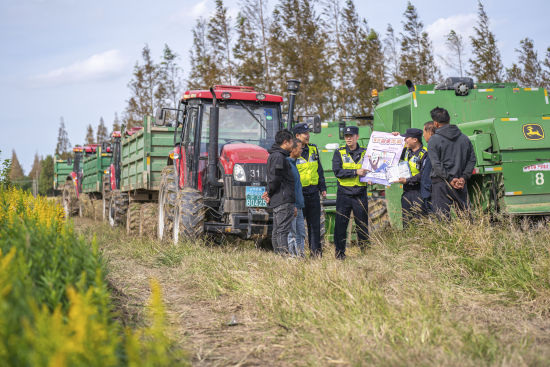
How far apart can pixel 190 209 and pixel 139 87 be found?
2564 cm

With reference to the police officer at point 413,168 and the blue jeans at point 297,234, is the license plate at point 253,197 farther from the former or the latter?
the police officer at point 413,168

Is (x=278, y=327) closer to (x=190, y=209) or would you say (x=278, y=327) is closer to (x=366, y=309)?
(x=366, y=309)

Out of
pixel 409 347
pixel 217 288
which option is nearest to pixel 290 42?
pixel 217 288

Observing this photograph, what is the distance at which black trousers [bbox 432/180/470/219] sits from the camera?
6.56 metres

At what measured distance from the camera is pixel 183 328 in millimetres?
4387

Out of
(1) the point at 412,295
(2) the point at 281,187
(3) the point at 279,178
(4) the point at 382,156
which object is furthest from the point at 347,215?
(1) the point at 412,295

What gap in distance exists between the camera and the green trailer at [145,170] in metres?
11.7

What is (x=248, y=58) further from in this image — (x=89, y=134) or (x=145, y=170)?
(x=89, y=134)

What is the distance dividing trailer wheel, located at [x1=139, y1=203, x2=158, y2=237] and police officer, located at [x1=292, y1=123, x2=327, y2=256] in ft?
15.3

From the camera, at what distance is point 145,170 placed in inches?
478

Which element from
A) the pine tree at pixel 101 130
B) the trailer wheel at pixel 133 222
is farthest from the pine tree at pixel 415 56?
the pine tree at pixel 101 130

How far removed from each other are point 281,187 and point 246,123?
84.8 inches

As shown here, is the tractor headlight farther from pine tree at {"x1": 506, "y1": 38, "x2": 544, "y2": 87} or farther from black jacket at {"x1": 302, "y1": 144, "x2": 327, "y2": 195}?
pine tree at {"x1": 506, "y1": 38, "x2": 544, "y2": 87}

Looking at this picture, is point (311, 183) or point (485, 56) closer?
point (311, 183)
